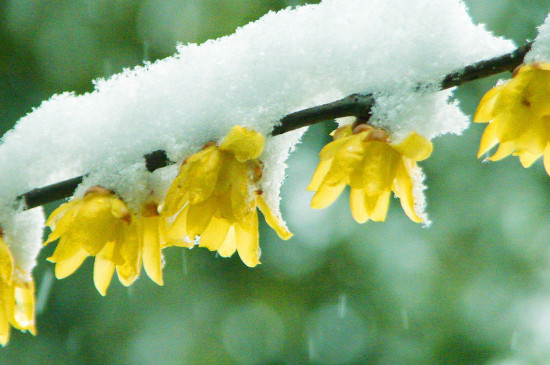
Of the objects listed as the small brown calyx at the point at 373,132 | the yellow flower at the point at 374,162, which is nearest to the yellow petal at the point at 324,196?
the yellow flower at the point at 374,162

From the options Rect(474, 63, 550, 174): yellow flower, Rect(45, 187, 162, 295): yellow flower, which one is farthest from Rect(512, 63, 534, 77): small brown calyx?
Rect(45, 187, 162, 295): yellow flower

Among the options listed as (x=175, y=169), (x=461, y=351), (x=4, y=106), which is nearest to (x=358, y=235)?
(x=461, y=351)

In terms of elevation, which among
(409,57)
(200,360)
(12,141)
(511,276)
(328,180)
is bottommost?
(511,276)

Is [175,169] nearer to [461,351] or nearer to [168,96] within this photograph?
[168,96]

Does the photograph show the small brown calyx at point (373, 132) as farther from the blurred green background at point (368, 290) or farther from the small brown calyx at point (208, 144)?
the blurred green background at point (368, 290)

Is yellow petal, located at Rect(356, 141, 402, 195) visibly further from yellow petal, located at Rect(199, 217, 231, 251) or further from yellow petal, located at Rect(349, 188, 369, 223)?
yellow petal, located at Rect(199, 217, 231, 251)

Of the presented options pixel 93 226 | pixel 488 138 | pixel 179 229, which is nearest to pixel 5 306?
pixel 93 226
